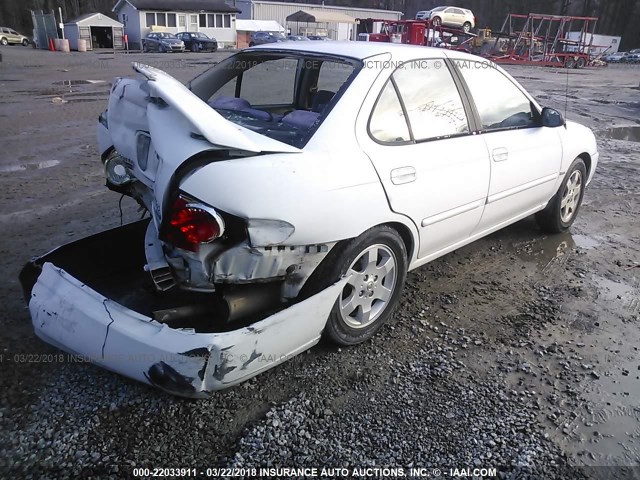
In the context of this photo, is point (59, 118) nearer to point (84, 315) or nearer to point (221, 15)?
point (84, 315)

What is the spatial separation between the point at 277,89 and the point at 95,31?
4825 centimetres

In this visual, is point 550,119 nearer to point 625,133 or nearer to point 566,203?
point 566,203

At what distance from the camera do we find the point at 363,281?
2.89 metres

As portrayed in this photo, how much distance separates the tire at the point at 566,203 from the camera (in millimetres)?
4582

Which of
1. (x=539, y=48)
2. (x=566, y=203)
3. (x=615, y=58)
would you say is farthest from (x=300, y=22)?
(x=566, y=203)

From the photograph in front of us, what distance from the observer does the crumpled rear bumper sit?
219 centimetres

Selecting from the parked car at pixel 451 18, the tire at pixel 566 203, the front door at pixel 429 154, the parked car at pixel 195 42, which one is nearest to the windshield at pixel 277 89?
the front door at pixel 429 154

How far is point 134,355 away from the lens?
88.7 inches

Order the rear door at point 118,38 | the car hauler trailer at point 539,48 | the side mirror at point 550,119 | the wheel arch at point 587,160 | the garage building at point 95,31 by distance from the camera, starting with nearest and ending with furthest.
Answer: the side mirror at point 550,119 < the wheel arch at point 587,160 < the car hauler trailer at point 539,48 < the garage building at point 95,31 < the rear door at point 118,38

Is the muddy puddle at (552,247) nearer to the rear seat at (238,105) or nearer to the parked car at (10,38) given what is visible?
the rear seat at (238,105)

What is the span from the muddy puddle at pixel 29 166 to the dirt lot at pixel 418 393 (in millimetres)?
2210

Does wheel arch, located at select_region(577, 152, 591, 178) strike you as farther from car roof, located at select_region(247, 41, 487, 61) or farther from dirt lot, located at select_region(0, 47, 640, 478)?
car roof, located at select_region(247, 41, 487, 61)

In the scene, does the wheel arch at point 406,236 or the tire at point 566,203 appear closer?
the wheel arch at point 406,236

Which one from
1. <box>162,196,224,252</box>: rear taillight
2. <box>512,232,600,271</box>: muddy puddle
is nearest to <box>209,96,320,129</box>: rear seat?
<box>162,196,224,252</box>: rear taillight
